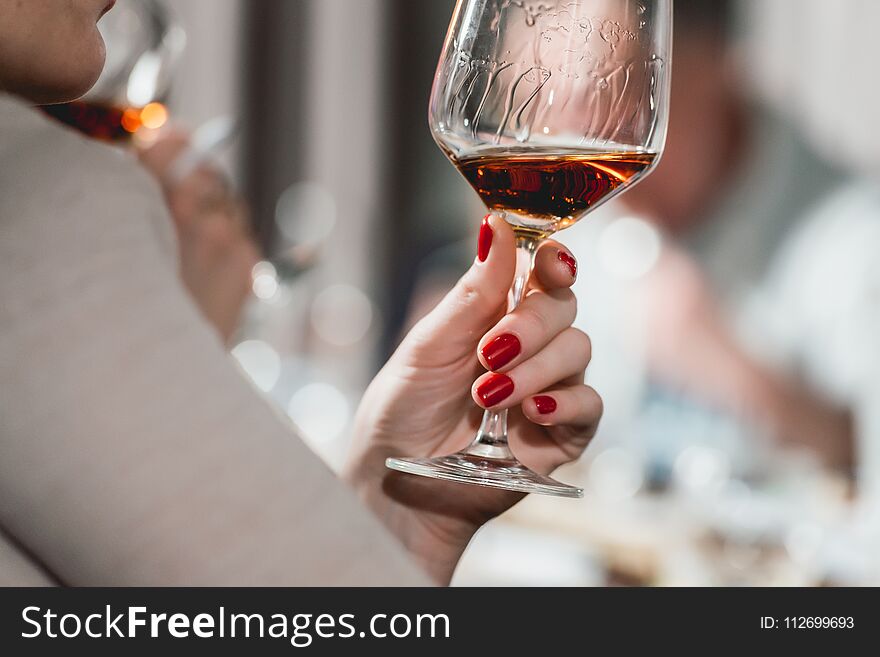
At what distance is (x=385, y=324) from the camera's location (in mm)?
3906

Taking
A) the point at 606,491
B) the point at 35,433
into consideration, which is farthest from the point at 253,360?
the point at 35,433

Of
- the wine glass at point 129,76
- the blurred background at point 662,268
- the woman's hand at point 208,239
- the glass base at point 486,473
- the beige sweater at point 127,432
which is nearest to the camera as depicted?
the beige sweater at point 127,432

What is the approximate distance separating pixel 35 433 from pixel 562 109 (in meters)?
0.31

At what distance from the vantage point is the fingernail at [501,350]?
554 mm

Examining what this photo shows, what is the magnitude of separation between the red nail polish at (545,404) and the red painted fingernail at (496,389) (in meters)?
0.04

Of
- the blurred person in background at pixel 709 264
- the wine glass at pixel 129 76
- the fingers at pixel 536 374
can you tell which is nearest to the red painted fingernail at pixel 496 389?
the fingers at pixel 536 374

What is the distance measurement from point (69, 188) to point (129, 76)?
61 centimetres

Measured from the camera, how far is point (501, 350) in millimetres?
555

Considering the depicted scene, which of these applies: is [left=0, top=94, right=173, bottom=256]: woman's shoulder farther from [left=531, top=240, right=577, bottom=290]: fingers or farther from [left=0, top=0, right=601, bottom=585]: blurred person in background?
[left=531, top=240, right=577, bottom=290]: fingers

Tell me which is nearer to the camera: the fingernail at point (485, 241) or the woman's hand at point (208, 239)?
the fingernail at point (485, 241)

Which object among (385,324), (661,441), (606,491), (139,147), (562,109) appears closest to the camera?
(562,109)

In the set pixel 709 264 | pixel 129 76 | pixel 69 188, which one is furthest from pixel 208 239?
pixel 709 264

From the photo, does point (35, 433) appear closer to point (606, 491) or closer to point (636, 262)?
point (606, 491)

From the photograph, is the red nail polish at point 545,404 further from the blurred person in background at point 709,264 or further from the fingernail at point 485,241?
the blurred person in background at point 709,264
